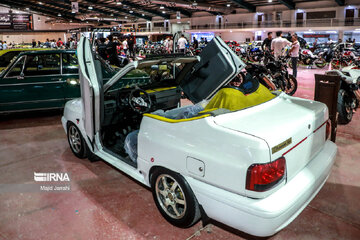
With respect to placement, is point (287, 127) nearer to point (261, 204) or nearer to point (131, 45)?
point (261, 204)

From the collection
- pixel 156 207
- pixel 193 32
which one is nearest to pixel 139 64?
pixel 156 207

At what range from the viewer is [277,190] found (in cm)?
197

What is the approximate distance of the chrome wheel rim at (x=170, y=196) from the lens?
2375mm

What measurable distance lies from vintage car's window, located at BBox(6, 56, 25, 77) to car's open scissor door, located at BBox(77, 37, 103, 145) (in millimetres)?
3146

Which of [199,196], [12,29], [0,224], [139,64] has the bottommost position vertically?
[0,224]

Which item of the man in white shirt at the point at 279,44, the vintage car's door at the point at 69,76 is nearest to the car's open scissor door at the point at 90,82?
the vintage car's door at the point at 69,76

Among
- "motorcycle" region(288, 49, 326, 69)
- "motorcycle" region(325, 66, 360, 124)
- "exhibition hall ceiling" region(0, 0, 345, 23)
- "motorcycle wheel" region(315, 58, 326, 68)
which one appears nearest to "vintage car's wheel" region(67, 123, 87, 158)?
"motorcycle" region(325, 66, 360, 124)

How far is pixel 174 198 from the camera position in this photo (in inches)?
94.9

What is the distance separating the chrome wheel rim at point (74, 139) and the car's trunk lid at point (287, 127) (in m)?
2.40

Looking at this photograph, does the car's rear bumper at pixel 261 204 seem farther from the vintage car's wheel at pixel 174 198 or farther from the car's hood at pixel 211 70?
the car's hood at pixel 211 70

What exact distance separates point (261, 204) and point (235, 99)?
1.02 meters

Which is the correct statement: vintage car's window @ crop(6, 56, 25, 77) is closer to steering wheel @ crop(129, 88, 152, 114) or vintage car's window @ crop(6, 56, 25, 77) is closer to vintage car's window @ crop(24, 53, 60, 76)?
vintage car's window @ crop(24, 53, 60, 76)

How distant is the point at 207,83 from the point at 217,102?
0.91 metres

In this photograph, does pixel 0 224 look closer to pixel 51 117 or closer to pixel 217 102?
pixel 217 102
